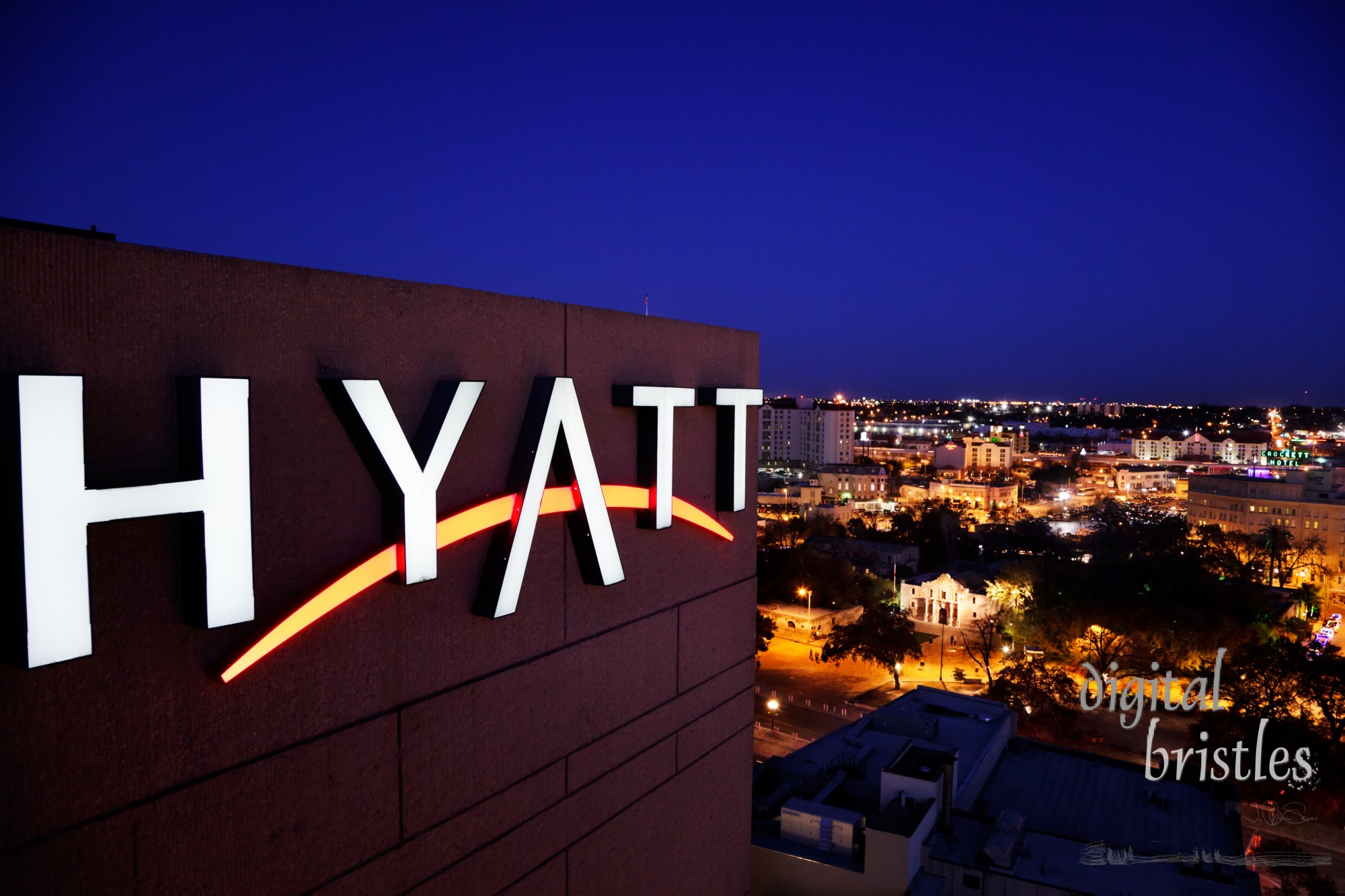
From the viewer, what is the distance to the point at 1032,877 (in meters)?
19.3

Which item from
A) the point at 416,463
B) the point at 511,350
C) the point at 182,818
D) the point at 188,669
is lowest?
the point at 182,818

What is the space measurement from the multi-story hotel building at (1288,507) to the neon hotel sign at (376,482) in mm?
82784

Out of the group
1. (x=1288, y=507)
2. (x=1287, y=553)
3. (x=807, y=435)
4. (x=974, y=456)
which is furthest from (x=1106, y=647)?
(x=974, y=456)

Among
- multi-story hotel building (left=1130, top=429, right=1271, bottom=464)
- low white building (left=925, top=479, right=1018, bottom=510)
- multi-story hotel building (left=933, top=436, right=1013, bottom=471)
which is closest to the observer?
low white building (left=925, top=479, right=1018, bottom=510)

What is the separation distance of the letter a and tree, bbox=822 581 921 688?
36.3 m

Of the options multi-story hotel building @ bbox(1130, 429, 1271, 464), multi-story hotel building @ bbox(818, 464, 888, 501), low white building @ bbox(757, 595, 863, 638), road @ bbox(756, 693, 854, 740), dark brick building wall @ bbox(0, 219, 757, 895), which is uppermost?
dark brick building wall @ bbox(0, 219, 757, 895)

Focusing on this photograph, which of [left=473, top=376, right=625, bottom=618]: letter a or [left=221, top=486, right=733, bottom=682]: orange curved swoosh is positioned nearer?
[left=221, top=486, right=733, bottom=682]: orange curved swoosh

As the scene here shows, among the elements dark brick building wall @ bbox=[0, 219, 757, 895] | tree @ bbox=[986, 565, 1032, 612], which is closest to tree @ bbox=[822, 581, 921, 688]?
tree @ bbox=[986, 565, 1032, 612]

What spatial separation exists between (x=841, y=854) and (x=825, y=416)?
130 meters

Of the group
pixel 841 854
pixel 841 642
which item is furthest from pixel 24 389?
pixel 841 642

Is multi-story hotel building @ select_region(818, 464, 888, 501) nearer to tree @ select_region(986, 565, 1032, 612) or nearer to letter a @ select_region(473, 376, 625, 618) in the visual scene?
tree @ select_region(986, 565, 1032, 612)

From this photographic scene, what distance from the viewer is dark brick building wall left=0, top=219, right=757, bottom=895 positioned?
4.36 metres

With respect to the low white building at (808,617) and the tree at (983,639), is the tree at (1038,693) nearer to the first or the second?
the tree at (983,639)

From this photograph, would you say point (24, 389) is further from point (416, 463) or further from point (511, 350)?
point (511, 350)
